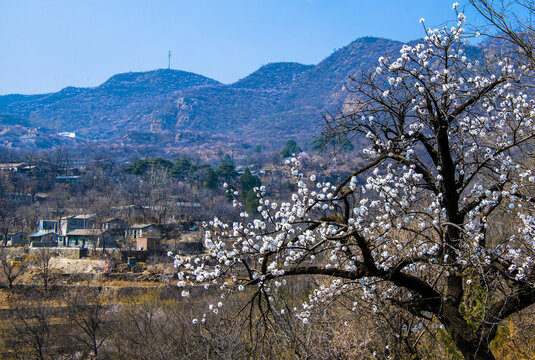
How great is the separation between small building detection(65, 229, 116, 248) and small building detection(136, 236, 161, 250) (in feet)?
12.4

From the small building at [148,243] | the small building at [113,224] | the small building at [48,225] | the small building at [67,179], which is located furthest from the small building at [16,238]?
the small building at [67,179]

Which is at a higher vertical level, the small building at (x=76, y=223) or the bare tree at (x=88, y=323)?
the small building at (x=76, y=223)

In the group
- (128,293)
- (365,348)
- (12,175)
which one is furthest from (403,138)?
(12,175)

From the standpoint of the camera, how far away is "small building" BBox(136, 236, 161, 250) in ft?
160

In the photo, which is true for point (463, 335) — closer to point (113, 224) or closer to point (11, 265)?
point (11, 265)

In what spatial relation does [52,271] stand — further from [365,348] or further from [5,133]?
[5,133]

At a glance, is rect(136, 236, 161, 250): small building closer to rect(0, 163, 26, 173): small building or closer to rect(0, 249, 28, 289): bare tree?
rect(0, 249, 28, 289): bare tree

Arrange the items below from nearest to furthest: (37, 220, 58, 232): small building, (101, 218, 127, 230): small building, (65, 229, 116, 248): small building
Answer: (65, 229, 116, 248): small building, (101, 218, 127, 230): small building, (37, 220, 58, 232): small building

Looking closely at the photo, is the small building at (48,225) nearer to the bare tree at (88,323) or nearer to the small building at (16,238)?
the small building at (16,238)

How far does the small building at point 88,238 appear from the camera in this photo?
51250 millimetres

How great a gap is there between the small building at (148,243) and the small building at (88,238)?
3778mm

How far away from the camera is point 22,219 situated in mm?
60531

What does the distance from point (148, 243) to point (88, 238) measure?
25.8ft

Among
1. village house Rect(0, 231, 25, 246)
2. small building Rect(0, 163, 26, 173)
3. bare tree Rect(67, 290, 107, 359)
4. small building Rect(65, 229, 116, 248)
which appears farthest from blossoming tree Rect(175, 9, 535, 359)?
small building Rect(0, 163, 26, 173)
